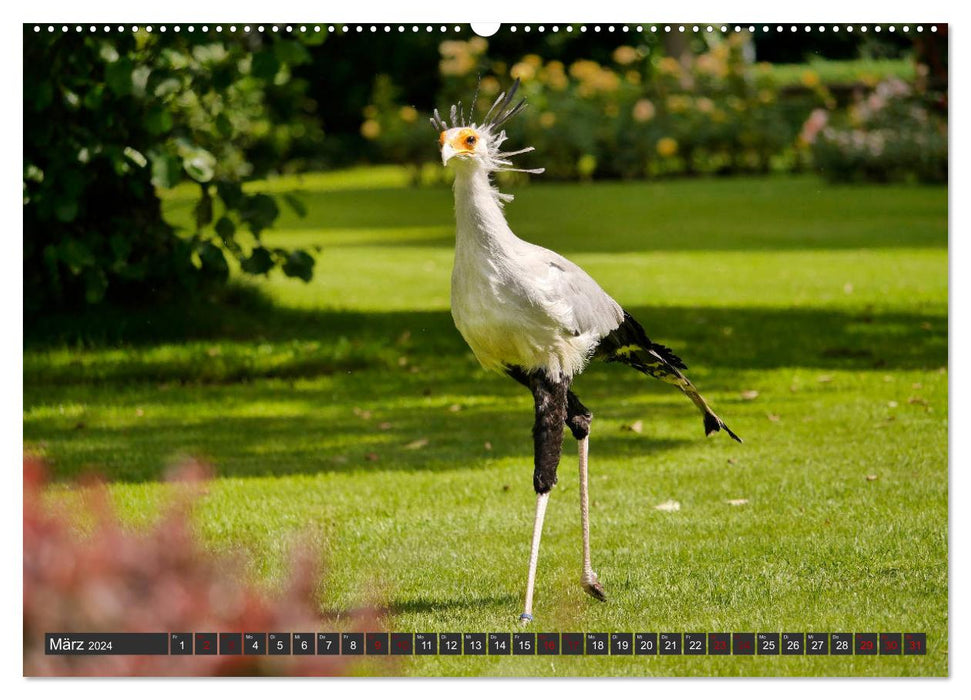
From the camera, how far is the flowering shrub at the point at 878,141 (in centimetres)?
1825

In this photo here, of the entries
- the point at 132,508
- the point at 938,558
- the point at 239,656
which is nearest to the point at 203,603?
the point at 239,656

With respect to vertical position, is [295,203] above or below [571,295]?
below

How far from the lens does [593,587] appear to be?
16.9ft

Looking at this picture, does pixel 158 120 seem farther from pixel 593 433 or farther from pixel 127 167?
pixel 593 433

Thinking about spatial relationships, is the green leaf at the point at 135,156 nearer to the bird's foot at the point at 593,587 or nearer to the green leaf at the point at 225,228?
the green leaf at the point at 225,228

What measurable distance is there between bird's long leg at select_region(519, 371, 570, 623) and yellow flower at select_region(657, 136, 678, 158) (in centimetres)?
1324

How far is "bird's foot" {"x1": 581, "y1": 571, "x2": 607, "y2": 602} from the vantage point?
5129 mm

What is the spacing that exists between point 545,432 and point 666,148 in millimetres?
13386

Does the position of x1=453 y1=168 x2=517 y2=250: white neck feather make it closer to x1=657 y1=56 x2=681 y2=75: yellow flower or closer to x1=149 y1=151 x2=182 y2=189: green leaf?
x1=149 y1=151 x2=182 y2=189: green leaf

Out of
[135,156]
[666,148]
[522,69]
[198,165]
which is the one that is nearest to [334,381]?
[198,165]

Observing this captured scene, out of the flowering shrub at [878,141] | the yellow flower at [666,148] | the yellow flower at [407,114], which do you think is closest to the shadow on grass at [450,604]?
the yellow flower at [407,114]

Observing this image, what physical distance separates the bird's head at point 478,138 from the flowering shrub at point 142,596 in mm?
2327

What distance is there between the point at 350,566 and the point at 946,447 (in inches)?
132

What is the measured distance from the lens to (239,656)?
2176 millimetres
